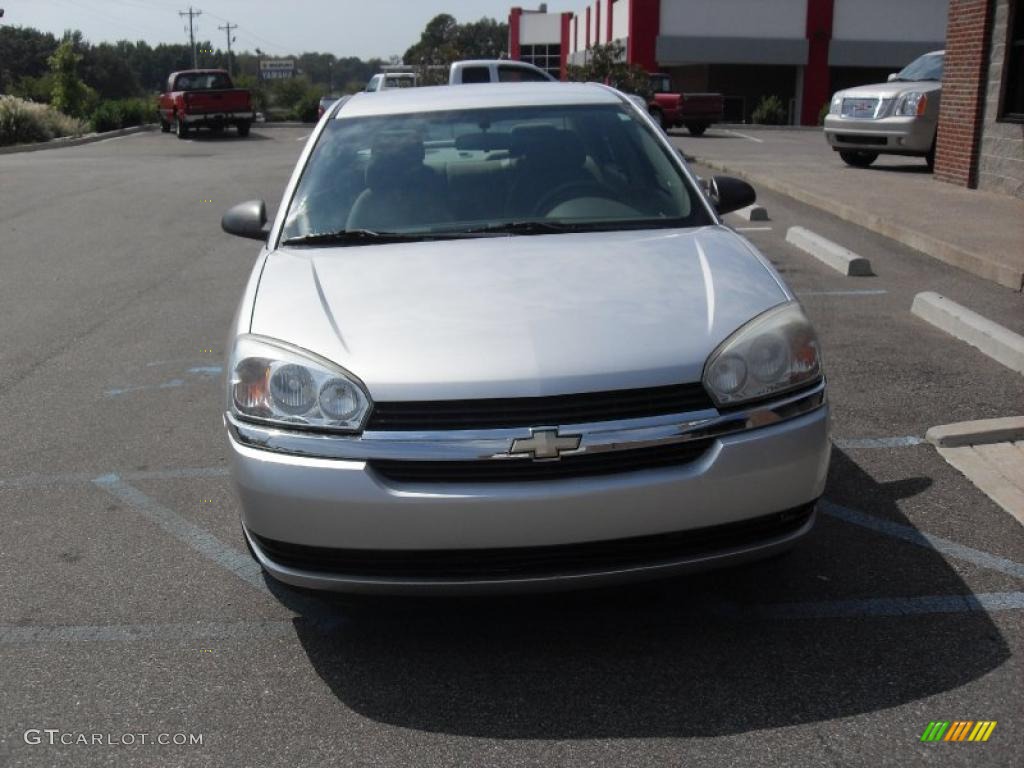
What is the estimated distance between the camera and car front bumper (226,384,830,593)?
10.4 ft

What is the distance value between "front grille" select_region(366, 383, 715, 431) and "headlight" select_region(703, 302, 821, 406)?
0.45 feet

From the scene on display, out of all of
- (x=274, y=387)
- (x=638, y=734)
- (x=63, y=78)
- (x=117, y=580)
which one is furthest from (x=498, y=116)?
(x=63, y=78)

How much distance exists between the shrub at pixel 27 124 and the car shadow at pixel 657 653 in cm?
3189

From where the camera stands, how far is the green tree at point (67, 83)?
40.5 m

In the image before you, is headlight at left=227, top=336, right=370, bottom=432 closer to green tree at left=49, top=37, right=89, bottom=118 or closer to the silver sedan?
the silver sedan

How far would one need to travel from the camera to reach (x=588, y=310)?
11.7ft

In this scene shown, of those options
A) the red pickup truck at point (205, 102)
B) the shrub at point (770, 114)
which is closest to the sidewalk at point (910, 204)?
the red pickup truck at point (205, 102)

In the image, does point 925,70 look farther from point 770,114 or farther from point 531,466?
point 770,114

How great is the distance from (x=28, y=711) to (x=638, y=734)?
1715 millimetres

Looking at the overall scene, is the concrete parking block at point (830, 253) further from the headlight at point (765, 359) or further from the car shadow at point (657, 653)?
the headlight at point (765, 359)

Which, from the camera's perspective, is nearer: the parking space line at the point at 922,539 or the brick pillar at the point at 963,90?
the parking space line at the point at 922,539

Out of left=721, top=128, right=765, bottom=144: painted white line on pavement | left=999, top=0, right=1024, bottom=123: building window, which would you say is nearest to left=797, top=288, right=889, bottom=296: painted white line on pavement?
left=999, top=0, right=1024, bottom=123: building window

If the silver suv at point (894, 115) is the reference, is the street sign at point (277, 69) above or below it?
above

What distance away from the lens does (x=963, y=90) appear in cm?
1445
